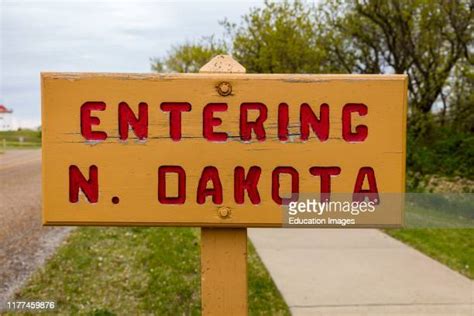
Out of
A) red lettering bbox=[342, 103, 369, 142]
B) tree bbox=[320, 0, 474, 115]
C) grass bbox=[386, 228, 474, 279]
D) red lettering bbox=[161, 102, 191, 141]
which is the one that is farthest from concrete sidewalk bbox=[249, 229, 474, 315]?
tree bbox=[320, 0, 474, 115]

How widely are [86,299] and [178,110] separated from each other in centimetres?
316

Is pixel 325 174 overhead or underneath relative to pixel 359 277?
overhead

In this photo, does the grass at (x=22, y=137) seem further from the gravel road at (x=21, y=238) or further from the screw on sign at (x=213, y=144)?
the screw on sign at (x=213, y=144)

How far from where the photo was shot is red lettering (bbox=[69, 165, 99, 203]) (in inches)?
77.1

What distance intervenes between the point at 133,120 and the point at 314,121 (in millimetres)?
604

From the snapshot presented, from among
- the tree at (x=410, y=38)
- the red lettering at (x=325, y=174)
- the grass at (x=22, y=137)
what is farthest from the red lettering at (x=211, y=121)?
the grass at (x=22, y=137)

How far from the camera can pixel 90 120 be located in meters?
1.95

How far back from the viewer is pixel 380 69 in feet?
46.5

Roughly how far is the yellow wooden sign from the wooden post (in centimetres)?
12

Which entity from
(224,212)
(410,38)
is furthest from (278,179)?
(410,38)

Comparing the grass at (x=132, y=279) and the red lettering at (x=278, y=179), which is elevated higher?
the red lettering at (x=278, y=179)

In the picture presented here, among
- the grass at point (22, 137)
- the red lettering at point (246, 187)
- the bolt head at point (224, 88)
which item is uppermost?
the bolt head at point (224, 88)

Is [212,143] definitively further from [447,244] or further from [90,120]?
[447,244]

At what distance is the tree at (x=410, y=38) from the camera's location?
475 inches
